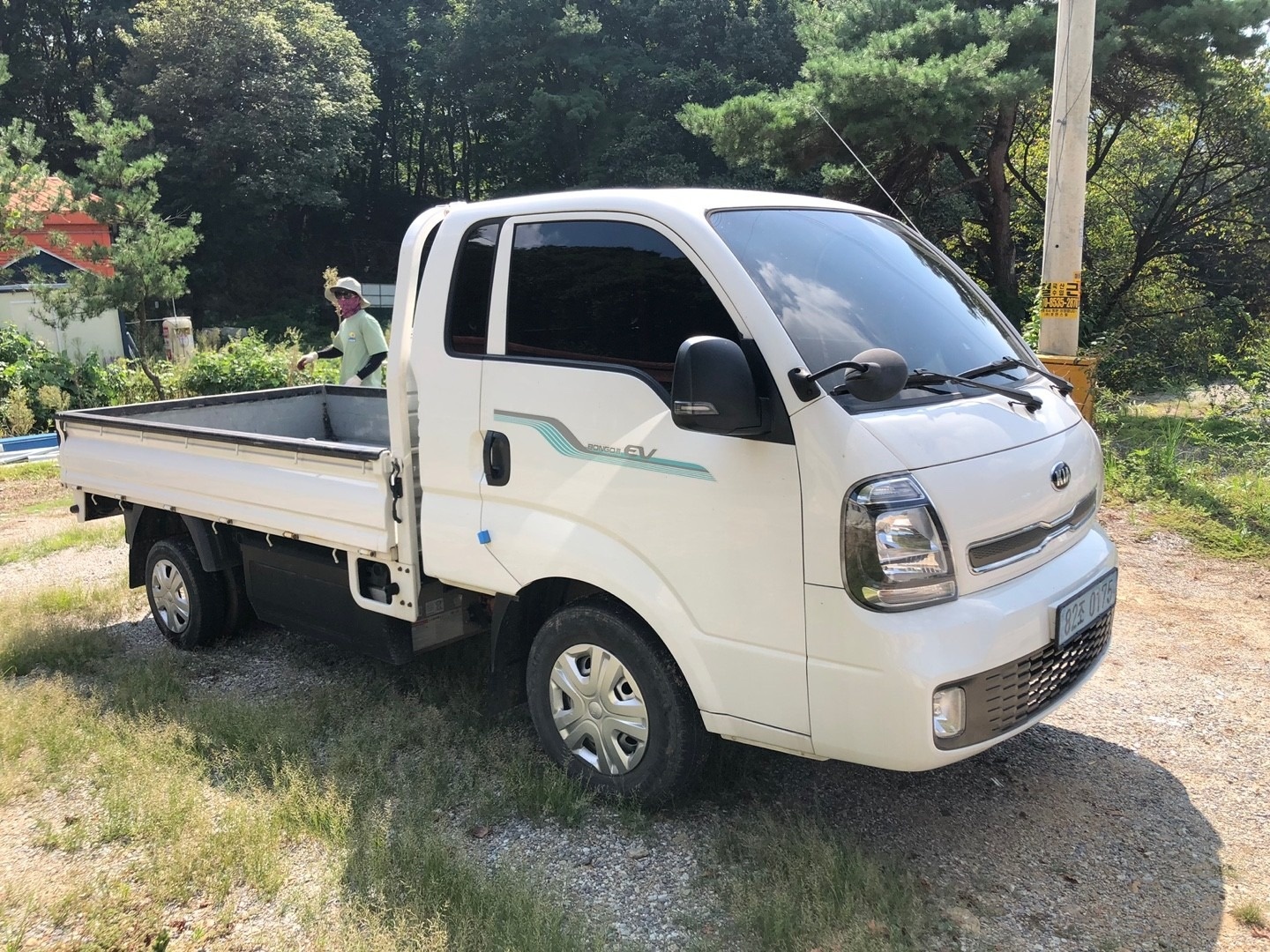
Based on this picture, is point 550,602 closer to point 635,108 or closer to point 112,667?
point 112,667

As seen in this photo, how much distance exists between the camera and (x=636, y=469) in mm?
3232

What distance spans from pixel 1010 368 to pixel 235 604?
4259 mm

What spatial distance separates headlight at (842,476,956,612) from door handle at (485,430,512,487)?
4.47ft

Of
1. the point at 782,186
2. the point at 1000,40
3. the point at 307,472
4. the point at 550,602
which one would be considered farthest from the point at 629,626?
the point at 782,186

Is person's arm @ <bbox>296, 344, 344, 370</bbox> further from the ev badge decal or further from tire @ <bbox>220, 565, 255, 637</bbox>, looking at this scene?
the ev badge decal

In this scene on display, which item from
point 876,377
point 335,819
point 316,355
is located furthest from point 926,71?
point 335,819

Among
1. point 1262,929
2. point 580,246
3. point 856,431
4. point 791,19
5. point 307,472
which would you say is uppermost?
point 791,19

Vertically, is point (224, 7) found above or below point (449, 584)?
above

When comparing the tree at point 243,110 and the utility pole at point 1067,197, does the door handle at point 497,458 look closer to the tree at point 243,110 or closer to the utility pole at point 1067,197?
the utility pole at point 1067,197

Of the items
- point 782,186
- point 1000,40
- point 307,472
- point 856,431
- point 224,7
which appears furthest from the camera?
point 224,7

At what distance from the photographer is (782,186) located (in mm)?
24172

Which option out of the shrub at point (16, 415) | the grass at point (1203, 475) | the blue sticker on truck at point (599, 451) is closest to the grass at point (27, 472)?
the shrub at point (16, 415)

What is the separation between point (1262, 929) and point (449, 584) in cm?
299

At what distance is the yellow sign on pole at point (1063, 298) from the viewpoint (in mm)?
8156
